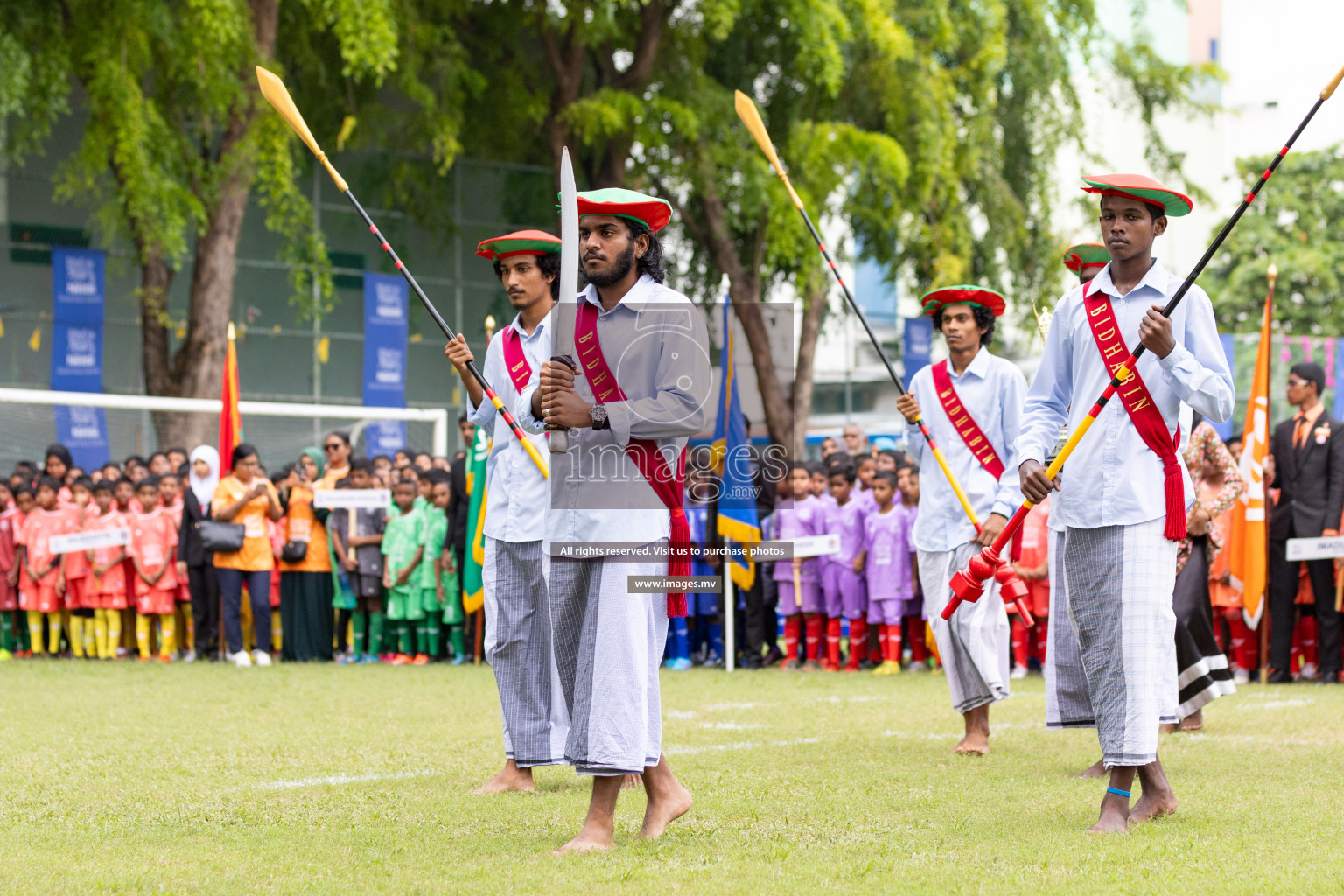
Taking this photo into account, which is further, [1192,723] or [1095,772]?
[1192,723]

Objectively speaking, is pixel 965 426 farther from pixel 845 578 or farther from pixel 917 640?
pixel 917 640

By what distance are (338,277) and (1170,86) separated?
14085mm

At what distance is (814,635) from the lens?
13.5 metres

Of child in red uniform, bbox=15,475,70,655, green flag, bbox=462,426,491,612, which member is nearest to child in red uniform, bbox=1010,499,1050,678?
green flag, bbox=462,426,491,612

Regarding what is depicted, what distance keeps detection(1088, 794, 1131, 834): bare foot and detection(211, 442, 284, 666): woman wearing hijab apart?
369 inches

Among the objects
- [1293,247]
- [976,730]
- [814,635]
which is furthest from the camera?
[1293,247]

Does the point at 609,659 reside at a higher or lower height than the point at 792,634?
higher

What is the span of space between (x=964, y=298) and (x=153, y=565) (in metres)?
9.04

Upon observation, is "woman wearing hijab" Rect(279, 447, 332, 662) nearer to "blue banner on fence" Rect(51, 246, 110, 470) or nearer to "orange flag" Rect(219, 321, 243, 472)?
"orange flag" Rect(219, 321, 243, 472)

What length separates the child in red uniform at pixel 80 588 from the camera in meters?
14.7

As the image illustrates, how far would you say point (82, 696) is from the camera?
10625 mm

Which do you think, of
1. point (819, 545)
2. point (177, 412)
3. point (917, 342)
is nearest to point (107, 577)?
point (177, 412)

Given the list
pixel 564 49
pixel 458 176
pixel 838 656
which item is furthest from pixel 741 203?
pixel 838 656

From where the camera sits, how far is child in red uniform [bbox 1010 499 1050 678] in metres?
12.4
